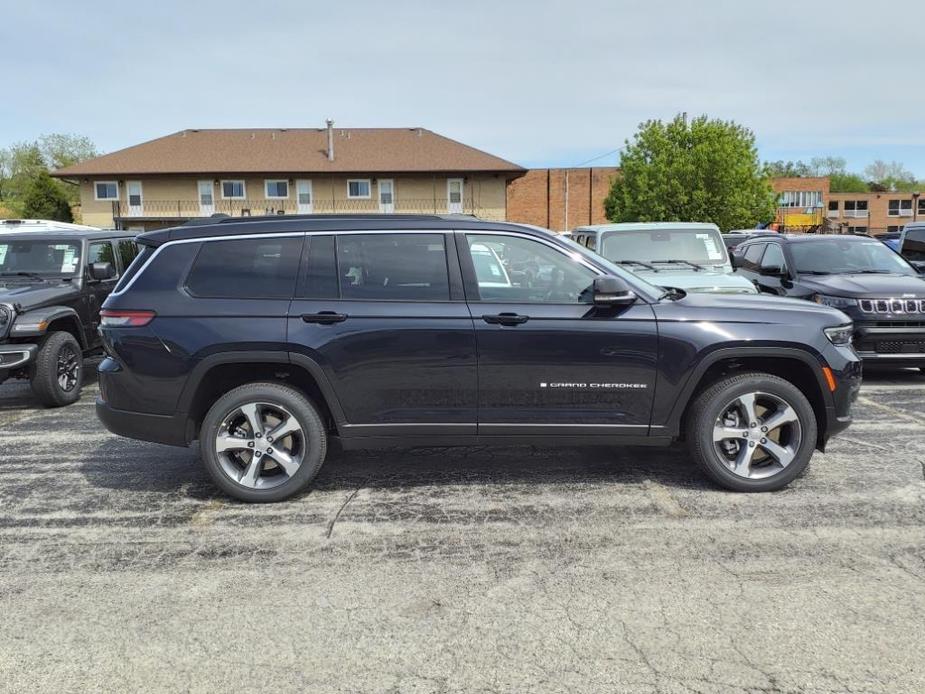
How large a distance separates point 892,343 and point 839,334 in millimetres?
4184

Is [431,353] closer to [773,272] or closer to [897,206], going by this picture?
[773,272]

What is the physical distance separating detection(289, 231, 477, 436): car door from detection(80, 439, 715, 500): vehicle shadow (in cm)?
68

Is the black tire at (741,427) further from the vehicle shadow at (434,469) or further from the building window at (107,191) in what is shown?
the building window at (107,191)

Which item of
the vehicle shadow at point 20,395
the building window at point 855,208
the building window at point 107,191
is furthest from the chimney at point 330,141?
the building window at point 855,208

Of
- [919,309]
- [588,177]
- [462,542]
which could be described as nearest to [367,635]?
[462,542]

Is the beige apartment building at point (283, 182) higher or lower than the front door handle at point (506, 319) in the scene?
higher

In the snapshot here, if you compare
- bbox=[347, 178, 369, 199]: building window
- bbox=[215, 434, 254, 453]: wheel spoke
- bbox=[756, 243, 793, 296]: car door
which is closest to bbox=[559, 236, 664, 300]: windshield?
bbox=[215, 434, 254, 453]: wheel spoke

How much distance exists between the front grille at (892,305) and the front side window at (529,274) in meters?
5.15

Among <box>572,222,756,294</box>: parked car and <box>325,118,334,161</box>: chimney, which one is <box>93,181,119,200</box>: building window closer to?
<box>325,118,334,161</box>: chimney

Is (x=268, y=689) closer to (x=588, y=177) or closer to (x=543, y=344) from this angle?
(x=543, y=344)

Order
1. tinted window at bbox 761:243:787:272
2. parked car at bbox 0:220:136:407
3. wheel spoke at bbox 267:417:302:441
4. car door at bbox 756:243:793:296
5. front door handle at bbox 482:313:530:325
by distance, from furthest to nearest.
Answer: tinted window at bbox 761:243:787:272 < car door at bbox 756:243:793:296 < parked car at bbox 0:220:136:407 < wheel spoke at bbox 267:417:302:441 < front door handle at bbox 482:313:530:325

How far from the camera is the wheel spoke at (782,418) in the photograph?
4723 millimetres

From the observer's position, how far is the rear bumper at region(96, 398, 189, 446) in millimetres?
4719

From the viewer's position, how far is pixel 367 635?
3178 millimetres
